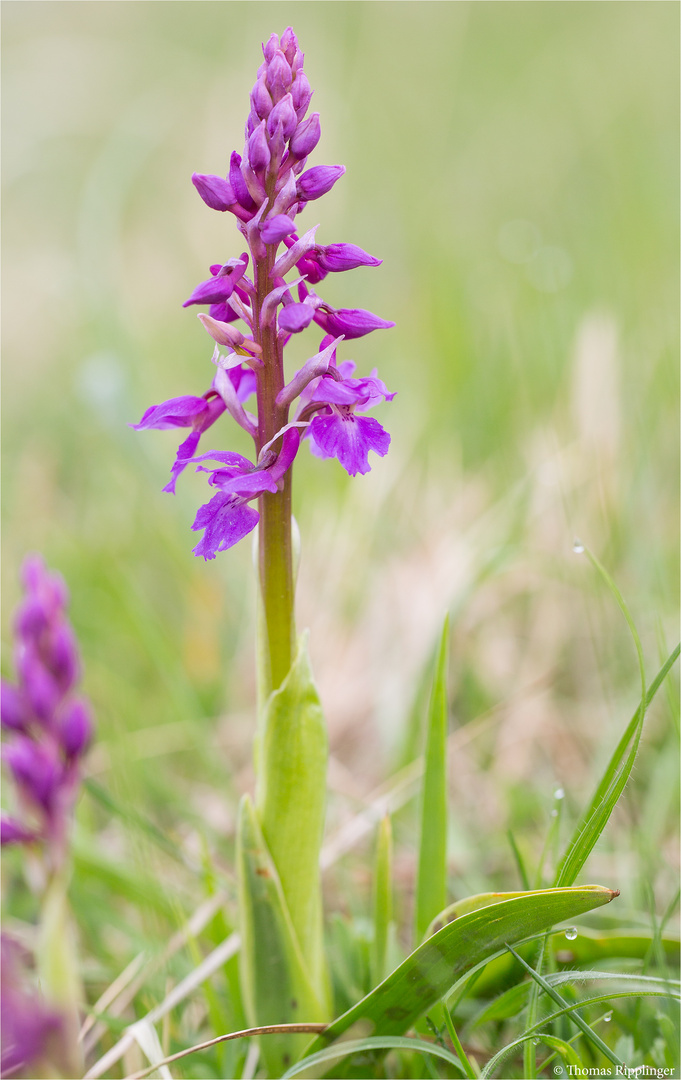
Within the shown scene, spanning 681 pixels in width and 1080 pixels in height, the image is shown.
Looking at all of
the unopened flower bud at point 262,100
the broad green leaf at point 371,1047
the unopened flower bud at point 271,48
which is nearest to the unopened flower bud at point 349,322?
the unopened flower bud at point 262,100

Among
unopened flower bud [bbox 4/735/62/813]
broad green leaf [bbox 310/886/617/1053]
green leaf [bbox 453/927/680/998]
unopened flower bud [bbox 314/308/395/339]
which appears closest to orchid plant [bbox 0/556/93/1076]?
unopened flower bud [bbox 4/735/62/813]

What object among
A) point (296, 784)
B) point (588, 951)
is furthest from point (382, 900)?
point (588, 951)

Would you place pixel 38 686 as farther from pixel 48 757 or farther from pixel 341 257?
pixel 341 257

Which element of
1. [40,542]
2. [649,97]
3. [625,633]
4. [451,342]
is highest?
[649,97]

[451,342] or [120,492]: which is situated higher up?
[451,342]

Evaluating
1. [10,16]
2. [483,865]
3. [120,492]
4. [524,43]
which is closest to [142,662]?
[120,492]

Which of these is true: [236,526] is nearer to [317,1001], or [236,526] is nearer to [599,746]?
[317,1001]

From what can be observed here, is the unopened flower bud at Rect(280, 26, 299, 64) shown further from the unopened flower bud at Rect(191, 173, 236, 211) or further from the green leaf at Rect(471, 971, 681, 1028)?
the green leaf at Rect(471, 971, 681, 1028)
